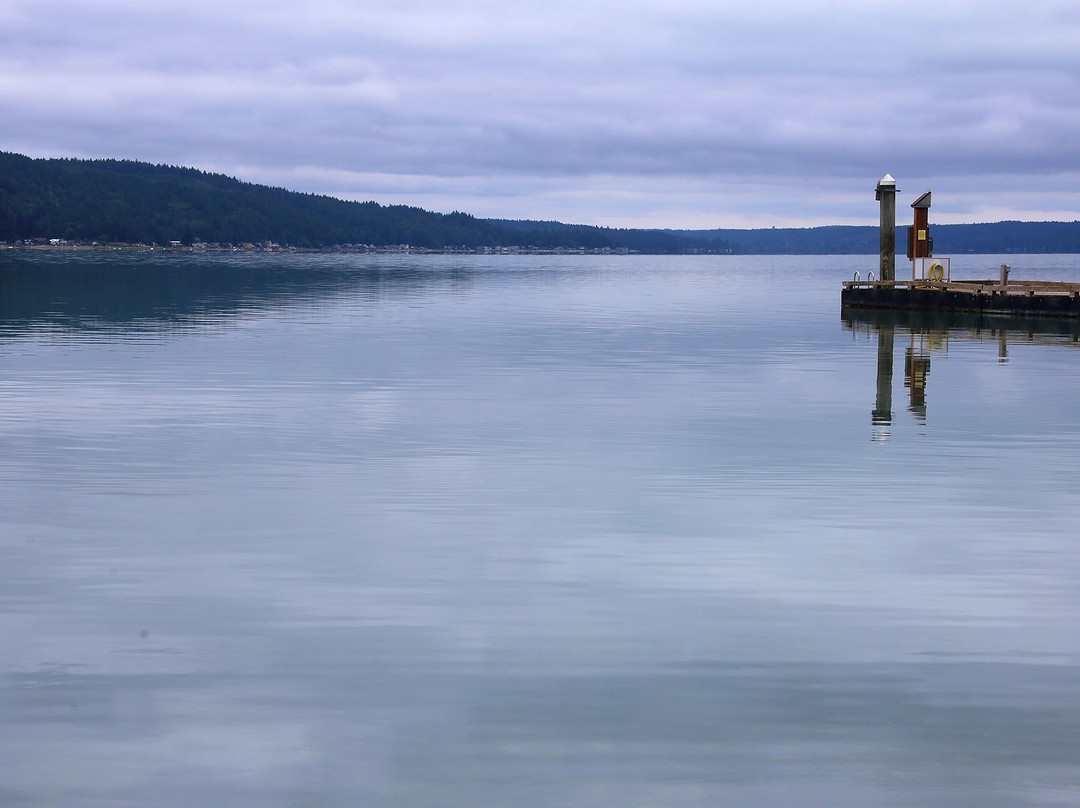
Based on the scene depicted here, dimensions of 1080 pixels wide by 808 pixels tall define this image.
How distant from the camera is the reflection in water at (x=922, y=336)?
946 inches

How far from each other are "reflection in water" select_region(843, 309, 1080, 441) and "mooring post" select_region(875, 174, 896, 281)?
6.68 ft

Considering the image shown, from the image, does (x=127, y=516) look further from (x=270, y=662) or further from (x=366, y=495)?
(x=270, y=662)

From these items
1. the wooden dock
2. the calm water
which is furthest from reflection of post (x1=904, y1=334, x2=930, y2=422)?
the wooden dock

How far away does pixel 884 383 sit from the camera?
Answer: 90.3ft

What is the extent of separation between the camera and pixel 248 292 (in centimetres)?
7781

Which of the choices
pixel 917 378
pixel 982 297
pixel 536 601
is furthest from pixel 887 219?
pixel 536 601

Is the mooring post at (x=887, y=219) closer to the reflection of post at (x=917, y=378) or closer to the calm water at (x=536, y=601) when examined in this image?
the reflection of post at (x=917, y=378)

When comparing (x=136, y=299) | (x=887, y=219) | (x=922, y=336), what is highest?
(x=887, y=219)

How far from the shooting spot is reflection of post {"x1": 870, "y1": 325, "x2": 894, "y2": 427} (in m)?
21.5

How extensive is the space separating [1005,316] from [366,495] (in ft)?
131

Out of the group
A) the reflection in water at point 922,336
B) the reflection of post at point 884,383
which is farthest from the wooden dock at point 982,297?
the reflection of post at point 884,383

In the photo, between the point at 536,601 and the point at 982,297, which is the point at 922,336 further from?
the point at 536,601

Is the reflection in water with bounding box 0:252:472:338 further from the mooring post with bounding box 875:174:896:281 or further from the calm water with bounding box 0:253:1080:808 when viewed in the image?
the mooring post with bounding box 875:174:896:281

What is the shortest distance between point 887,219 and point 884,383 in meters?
27.3
